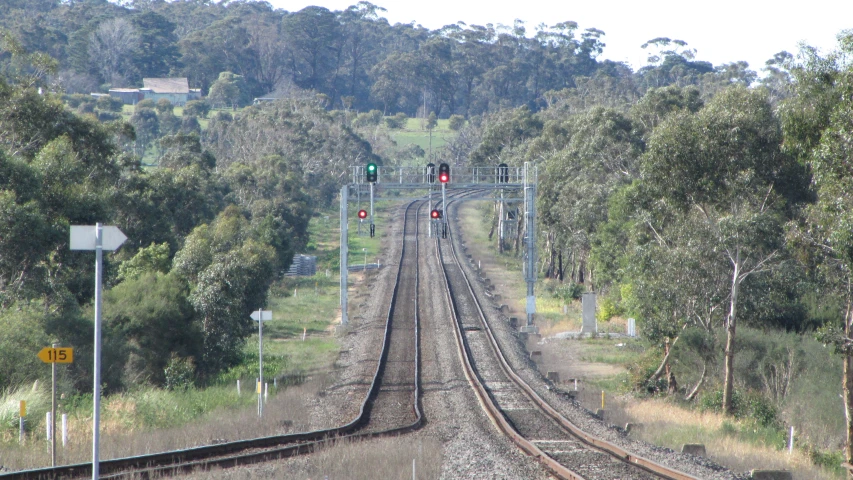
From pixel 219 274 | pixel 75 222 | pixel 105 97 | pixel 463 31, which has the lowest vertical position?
pixel 219 274

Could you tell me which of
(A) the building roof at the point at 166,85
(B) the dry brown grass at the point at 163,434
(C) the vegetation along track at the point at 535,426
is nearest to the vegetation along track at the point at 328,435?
(B) the dry brown grass at the point at 163,434

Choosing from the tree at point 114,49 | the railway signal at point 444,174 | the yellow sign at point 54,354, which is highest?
the tree at point 114,49

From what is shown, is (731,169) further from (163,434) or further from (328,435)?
(163,434)

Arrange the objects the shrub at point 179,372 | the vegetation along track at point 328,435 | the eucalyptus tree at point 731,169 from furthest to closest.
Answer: the shrub at point 179,372 → the eucalyptus tree at point 731,169 → the vegetation along track at point 328,435

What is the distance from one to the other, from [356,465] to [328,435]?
3.17m

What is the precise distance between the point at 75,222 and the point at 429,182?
1461cm

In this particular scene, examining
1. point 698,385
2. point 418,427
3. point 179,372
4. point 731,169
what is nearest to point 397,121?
point 698,385

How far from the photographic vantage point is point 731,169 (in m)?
26.8

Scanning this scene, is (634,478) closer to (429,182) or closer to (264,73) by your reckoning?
(429,182)

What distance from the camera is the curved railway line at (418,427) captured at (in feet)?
46.4

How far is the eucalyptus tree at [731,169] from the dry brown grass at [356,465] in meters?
13.8

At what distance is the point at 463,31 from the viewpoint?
170m

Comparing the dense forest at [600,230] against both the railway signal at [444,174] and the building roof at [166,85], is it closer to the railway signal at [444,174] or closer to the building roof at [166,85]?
the railway signal at [444,174]

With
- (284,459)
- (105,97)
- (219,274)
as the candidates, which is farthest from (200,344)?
(105,97)
